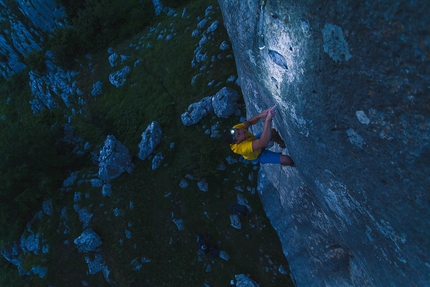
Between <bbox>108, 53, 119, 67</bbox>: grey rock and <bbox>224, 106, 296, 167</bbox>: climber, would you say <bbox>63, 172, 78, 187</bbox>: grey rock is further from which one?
<bbox>224, 106, 296, 167</bbox>: climber

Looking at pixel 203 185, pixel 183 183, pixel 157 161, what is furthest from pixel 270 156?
pixel 157 161

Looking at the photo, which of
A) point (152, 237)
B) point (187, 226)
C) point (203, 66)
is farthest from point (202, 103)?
point (152, 237)

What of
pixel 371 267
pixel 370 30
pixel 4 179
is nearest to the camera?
pixel 370 30

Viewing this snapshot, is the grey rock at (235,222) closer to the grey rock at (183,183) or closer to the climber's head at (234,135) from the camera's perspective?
the grey rock at (183,183)

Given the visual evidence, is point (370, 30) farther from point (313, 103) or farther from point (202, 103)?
point (202, 103)

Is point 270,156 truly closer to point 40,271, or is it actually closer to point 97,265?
point 97,265

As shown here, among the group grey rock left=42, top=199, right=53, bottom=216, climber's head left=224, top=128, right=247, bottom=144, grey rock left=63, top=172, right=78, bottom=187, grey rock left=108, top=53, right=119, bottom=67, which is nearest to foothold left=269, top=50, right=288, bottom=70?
climber's head left=224, top=128, right=247, bottom=144
